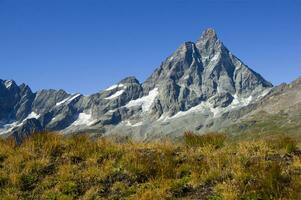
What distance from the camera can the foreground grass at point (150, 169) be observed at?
13992 millimetres

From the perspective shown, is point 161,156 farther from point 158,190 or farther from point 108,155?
point 158,190

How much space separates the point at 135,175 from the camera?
16.1 m

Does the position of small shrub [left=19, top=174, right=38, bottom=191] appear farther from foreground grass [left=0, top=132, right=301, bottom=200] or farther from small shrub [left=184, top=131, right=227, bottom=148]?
small shrub [left=184, top=131, right=227, bottom=148]

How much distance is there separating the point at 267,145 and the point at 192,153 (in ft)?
9.80

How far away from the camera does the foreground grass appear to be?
45.9 feet

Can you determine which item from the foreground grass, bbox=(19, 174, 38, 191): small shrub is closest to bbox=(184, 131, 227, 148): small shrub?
the foreground grass

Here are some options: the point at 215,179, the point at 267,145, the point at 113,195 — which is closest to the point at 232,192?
the point at 215,179

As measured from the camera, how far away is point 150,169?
15953 mm

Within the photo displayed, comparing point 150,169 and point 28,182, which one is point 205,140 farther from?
point 28,182

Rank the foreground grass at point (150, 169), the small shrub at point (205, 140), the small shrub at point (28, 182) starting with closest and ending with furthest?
the foreground grass at point (150, 169), the small shrub at point (28, 182), the small shrub at point (205, 140)

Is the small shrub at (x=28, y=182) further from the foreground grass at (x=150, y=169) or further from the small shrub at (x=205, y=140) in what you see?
the small shrub at (x=205, y=140)

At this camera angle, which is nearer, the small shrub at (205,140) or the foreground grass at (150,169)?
the foreground grass at (150,169)

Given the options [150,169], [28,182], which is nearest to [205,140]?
[150,169]

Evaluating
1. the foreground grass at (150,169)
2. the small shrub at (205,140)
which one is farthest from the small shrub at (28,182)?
the small shrub at (205,140)
